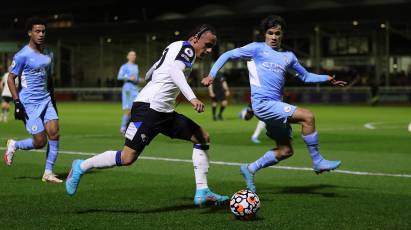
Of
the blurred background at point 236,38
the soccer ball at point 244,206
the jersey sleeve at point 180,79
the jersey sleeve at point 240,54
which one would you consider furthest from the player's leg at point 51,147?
the blurred background at point 236,38

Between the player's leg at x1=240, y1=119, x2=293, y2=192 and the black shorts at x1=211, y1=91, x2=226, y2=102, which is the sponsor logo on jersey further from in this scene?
the black shorts at x1=211, y1=91, x2=226, y2=102

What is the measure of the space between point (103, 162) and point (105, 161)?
37 millimetres

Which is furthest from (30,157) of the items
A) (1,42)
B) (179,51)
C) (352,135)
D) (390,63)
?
(1,42)

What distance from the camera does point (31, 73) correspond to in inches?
445

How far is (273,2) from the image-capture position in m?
52.3

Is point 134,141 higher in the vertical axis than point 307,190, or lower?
higher

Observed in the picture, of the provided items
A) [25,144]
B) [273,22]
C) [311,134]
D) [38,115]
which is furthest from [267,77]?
[25,144]

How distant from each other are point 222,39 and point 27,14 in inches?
778

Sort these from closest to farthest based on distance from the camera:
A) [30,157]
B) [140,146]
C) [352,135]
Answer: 1. [140,146]
2. [30,157]
3. [352,135]

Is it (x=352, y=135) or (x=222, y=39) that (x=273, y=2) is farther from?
(x=352, y=135)

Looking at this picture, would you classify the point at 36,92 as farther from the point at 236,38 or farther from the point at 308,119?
the point at 236,38

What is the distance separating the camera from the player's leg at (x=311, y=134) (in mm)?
9469

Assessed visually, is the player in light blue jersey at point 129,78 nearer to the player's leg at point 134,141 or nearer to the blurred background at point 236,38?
the blurred background at point 236,38

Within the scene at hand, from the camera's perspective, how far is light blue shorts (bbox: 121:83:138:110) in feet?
74.5
